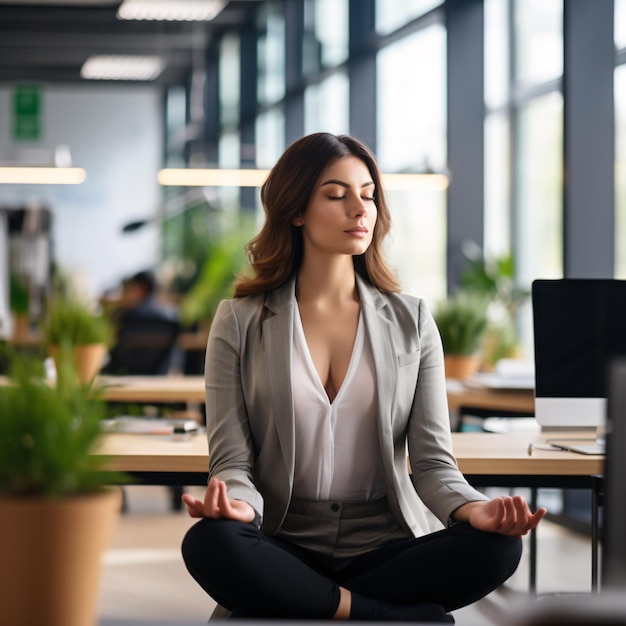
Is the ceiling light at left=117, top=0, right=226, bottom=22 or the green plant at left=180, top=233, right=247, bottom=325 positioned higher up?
the ceiling light at left=117, top=0, right=226, bottom=22

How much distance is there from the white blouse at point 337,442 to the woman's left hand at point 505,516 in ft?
0.97

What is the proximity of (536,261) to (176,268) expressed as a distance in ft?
16.6

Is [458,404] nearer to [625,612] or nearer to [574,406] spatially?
[574,406]

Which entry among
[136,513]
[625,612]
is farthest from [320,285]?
[136,513]

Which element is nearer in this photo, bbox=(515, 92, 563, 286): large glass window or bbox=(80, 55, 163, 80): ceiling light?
bbox=(515, 92, 563, 286): large glass window

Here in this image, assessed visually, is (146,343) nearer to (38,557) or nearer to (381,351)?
(381,351)

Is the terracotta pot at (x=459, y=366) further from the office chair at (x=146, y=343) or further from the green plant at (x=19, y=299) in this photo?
the green plant at (x=19, y=299)

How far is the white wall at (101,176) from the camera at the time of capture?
13.7 metres

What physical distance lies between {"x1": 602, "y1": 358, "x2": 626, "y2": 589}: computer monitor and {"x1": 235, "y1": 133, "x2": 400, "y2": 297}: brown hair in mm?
1485

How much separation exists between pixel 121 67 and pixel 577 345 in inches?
472

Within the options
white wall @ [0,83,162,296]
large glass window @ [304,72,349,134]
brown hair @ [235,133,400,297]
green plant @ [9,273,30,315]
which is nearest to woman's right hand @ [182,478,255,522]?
brown hair @ [235,133,400,297]

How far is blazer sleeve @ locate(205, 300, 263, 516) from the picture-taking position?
2.14 meters

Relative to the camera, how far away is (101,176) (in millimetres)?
14008

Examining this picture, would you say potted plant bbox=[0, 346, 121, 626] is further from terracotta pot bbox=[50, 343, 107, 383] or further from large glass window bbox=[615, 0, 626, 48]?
large glass window bbox=[615, 0, 626, 48]
